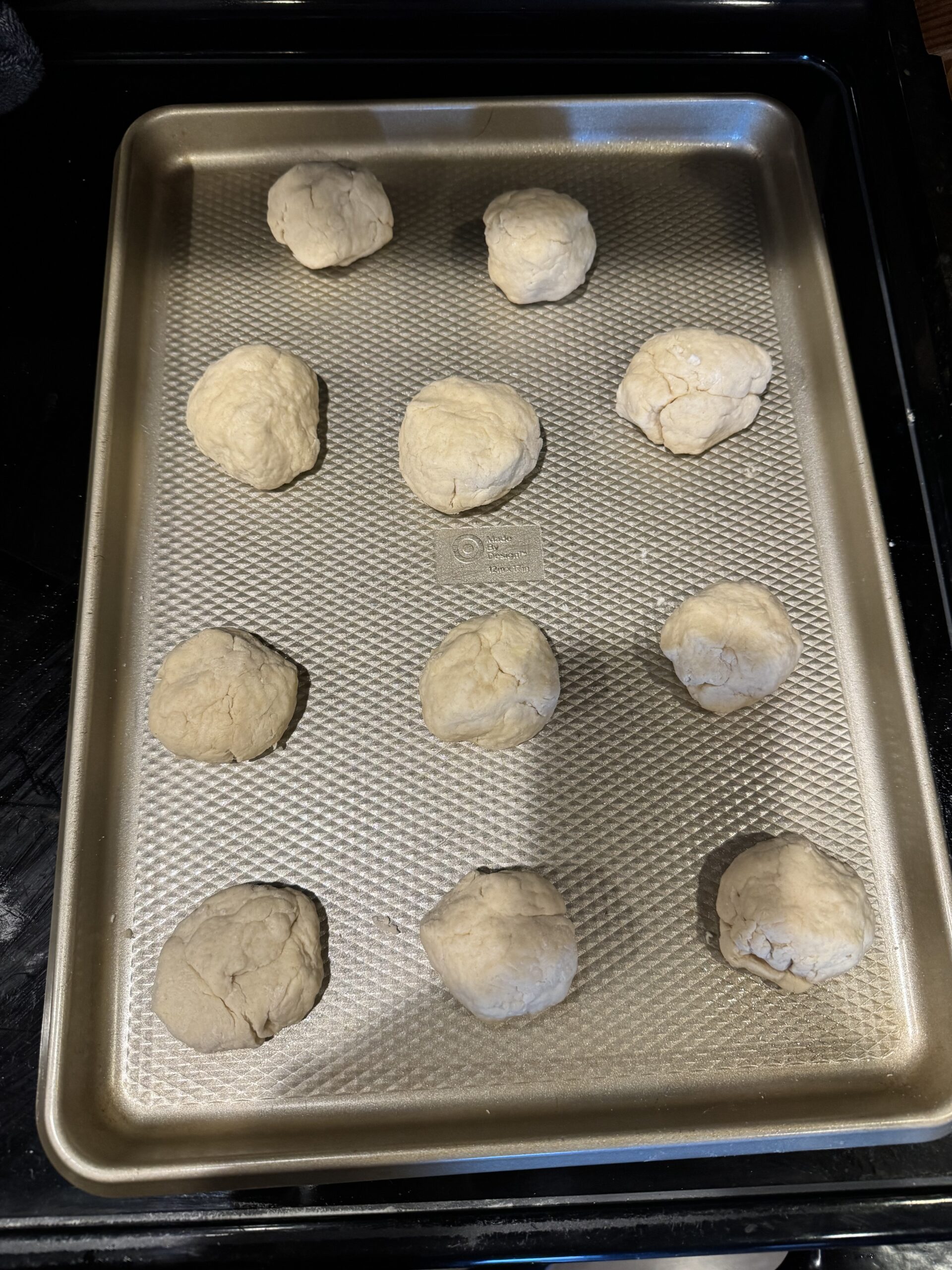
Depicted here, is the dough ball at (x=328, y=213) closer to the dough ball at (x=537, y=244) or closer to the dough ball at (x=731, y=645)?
the dough ball at (x=537, y=244)

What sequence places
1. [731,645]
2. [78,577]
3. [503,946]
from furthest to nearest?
[78,577]
[731,645]
[503,946]

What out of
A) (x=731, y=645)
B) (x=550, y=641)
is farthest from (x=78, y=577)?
(x=731, y=645)

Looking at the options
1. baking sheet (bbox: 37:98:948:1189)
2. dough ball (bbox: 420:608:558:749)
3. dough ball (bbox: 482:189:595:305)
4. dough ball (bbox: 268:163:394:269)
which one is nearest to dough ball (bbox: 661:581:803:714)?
baking sheet (bbox: 37:98:948:1189)

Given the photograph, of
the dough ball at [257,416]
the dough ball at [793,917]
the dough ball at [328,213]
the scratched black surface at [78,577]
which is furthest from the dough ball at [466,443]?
the dough ball at [793,917]

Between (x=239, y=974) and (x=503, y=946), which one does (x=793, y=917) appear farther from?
(x=239, y=974)

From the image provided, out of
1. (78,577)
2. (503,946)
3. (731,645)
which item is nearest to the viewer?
(503,946)

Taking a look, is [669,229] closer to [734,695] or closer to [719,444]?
[719,444]
